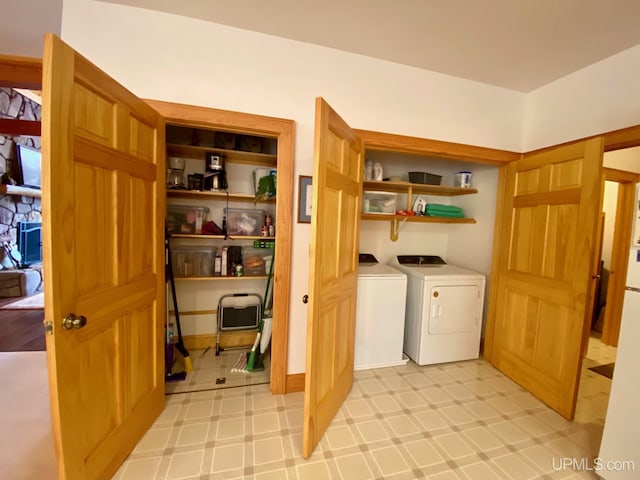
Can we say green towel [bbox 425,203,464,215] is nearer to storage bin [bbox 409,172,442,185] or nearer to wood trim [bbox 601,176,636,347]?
storage bin [bbox 409,172,442,185]

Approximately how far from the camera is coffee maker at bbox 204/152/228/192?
2.46 metres

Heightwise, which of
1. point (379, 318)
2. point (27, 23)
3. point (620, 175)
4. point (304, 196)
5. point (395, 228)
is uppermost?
point (27, 23)

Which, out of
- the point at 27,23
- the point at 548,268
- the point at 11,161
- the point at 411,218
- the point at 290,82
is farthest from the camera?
the point at 11,161

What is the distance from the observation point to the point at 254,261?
2.73 m

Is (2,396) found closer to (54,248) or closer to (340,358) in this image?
(54,248)

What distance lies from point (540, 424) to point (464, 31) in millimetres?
2803

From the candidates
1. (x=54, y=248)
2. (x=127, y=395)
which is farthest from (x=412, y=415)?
(x=54, y=248)

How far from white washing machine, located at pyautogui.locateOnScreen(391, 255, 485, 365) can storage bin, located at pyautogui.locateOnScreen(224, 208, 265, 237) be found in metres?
1.68

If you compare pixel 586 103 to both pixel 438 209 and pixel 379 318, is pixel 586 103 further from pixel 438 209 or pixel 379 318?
pixel 379 318

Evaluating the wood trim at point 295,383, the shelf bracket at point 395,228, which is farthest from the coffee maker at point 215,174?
the shelf bracket at point 395,228

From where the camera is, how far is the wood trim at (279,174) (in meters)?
1.82

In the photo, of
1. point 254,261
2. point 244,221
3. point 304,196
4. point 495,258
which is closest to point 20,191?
point 244,221

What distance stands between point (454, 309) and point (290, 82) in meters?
2.54
